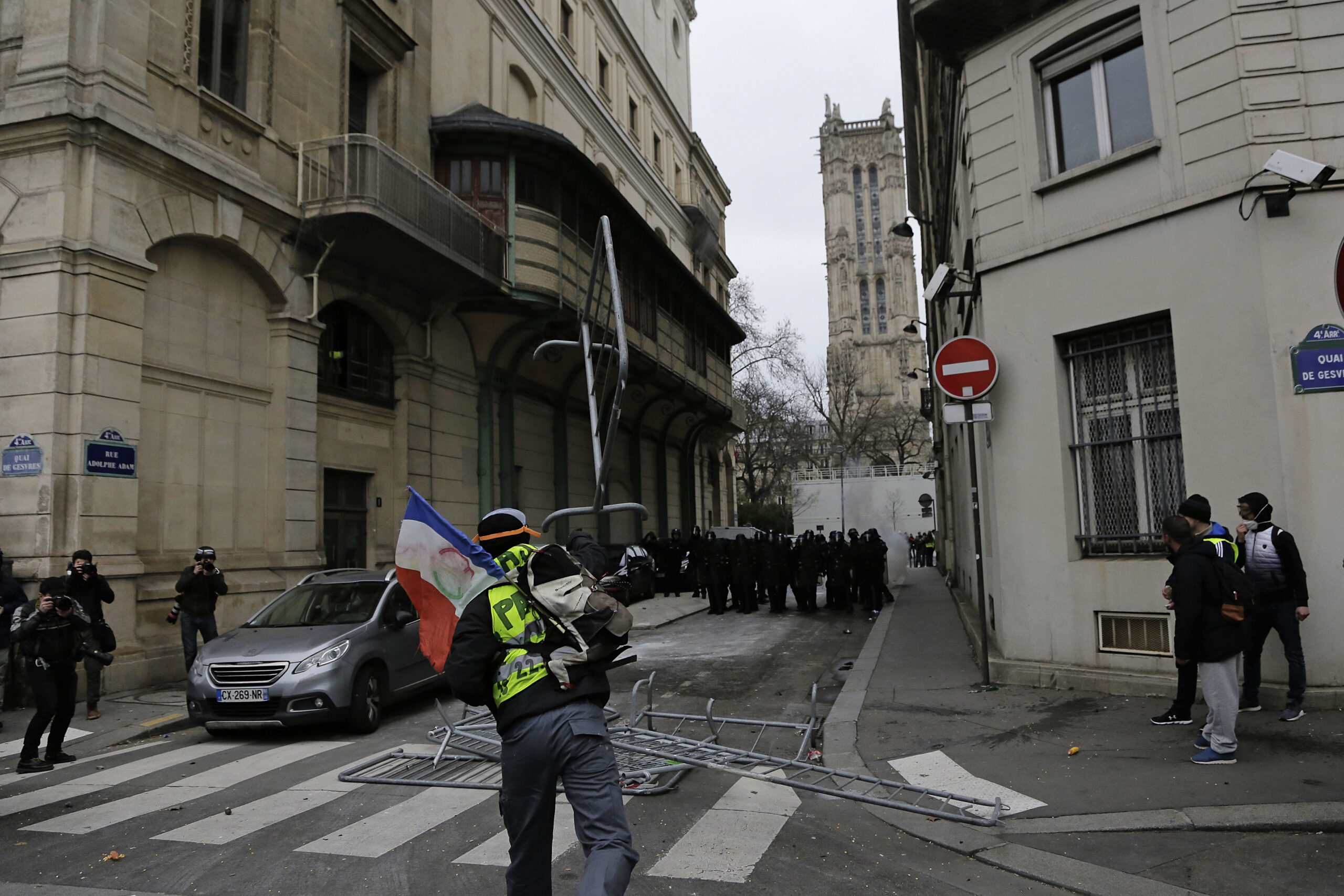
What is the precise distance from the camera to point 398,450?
17.0 metres

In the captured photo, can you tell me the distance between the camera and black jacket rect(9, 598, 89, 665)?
769cm

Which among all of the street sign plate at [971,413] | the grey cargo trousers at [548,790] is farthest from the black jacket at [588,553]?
the street sign plate at [971,413]

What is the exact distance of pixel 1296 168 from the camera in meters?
7.22

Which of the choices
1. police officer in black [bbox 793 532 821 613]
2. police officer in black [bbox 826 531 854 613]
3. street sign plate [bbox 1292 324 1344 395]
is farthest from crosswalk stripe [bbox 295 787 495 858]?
police officer in black [bbox 826 531 854 613]

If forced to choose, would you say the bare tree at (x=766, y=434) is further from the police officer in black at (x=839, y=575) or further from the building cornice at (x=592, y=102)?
the police officer in black at (x=839, y=575)

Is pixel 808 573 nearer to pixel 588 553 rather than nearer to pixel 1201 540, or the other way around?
pixel 1201 540

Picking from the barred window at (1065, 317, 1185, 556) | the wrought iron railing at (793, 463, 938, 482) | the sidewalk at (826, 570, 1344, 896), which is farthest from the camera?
the wrought iron railing at (793, 463, 938, 482)

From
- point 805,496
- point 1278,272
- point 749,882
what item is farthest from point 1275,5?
point 805,496

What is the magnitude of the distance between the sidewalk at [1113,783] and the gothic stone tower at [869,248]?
365ft

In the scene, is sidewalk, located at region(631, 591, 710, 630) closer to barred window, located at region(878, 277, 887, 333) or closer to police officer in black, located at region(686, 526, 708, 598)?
police officer in black, located at region(686, 526, 708, 598)

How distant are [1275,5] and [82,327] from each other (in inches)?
489

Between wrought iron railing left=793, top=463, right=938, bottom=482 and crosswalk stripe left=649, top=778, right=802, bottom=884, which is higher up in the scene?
wrought iron railing left=793, top=463, right=938, bottom=482

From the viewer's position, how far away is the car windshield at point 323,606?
957cm

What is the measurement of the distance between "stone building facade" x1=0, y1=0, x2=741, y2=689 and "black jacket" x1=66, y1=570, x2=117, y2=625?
115 centimetres
